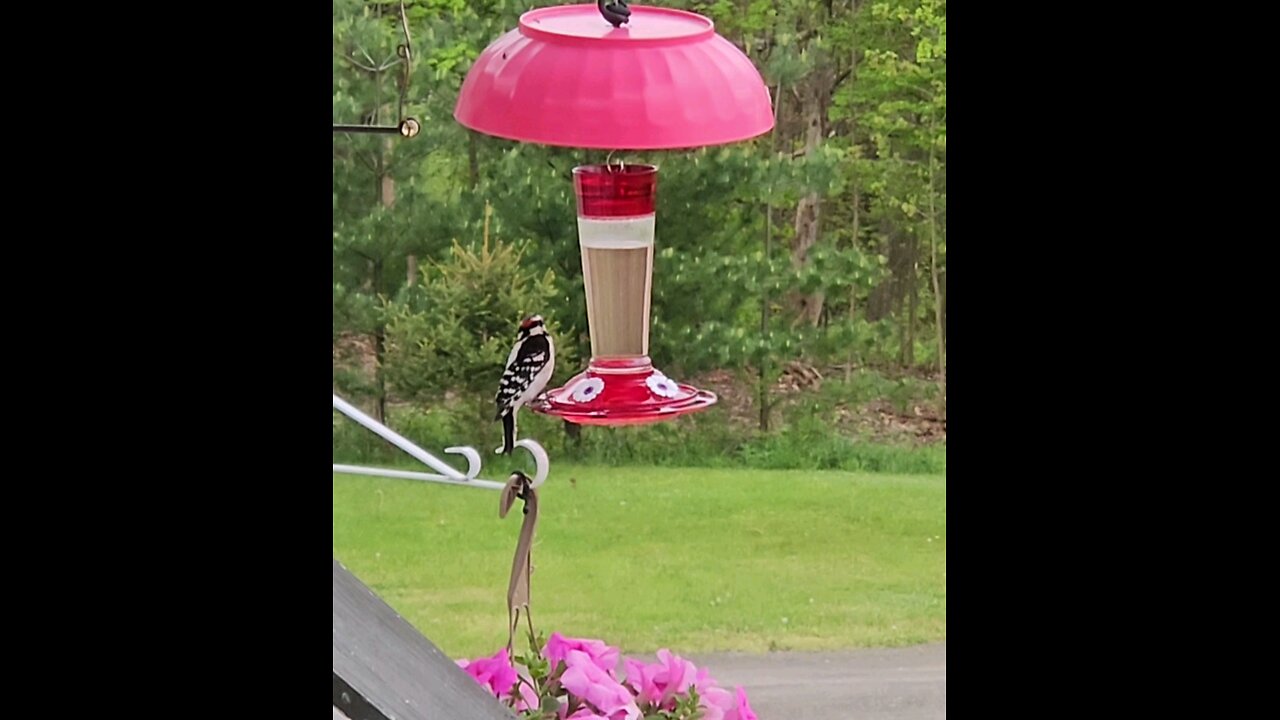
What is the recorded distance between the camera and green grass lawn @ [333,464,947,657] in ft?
14.9

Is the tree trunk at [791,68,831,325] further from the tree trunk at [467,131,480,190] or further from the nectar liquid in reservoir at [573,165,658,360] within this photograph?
the nectar liquid in reservoir at [573,165,658,360]

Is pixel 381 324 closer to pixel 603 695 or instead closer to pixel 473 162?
pixel 473 162

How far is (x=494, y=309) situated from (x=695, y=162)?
0.72 meters

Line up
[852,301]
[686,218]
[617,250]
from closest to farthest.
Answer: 1. [617,250]
2. [686,218]
3. [852,301]

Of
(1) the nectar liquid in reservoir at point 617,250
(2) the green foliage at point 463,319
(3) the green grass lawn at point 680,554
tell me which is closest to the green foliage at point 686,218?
(2) the green foliage at point 463,319

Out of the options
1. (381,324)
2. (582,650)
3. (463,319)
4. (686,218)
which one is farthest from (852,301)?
(582,650)

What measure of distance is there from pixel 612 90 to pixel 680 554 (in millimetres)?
3496

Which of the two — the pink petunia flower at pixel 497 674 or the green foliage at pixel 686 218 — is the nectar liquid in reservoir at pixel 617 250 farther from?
the green foliage at pixel 686 218

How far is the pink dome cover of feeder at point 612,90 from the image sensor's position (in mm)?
1276

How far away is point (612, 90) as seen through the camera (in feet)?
4.21

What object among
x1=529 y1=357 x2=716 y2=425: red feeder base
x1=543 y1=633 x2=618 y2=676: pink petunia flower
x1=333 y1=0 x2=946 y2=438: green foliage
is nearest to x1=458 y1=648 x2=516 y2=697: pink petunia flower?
x1=543 y1=633 x2=618 y2=676: pink petunia flower

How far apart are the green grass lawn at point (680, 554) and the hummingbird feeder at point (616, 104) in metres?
3.07
